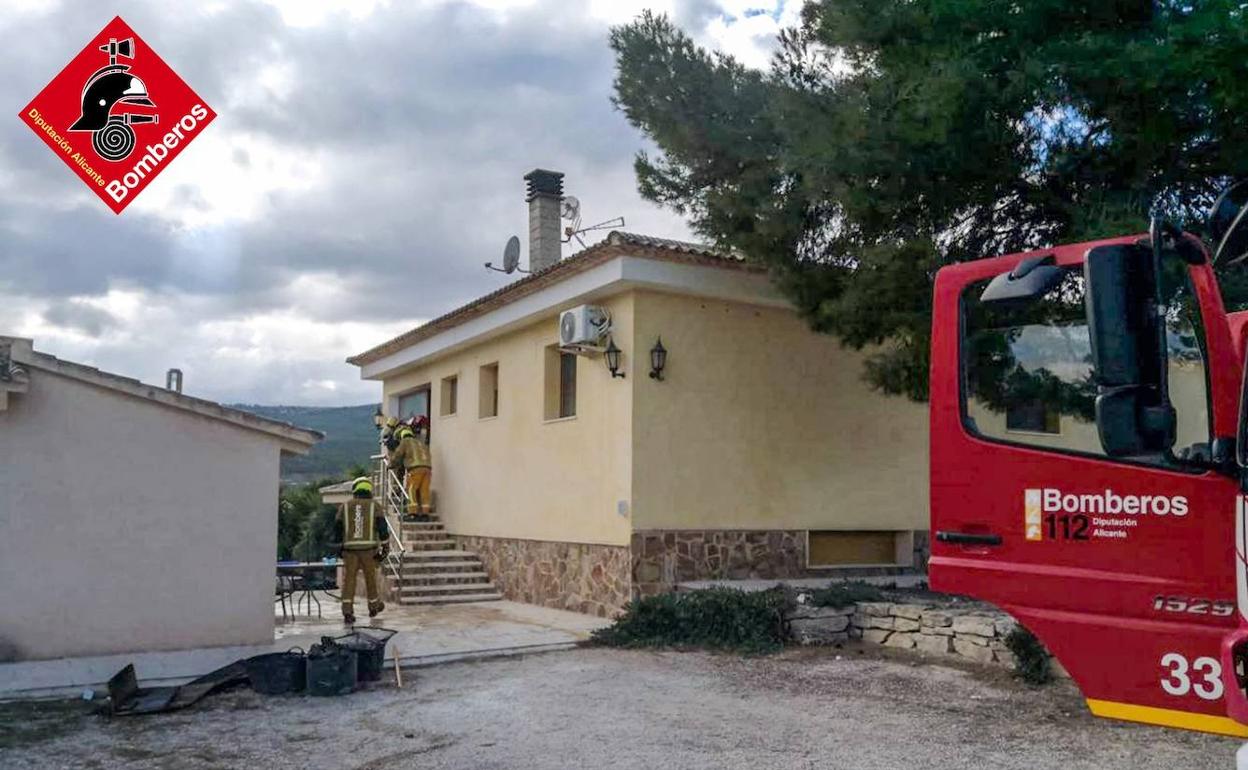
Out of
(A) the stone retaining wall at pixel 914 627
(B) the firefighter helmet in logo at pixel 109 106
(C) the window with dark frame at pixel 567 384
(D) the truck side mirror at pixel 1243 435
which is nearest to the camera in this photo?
(D) the truck side mirror at pixel 1243 435

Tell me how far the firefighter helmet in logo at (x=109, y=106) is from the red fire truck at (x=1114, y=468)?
841cm

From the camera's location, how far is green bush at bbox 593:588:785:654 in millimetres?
10383

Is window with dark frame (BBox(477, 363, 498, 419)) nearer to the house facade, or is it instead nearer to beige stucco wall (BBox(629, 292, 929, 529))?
beige stucco wall (BBox(629, 292, 929, 529))

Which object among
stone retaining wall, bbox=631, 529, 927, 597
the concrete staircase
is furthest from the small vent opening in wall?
the concrete staircase

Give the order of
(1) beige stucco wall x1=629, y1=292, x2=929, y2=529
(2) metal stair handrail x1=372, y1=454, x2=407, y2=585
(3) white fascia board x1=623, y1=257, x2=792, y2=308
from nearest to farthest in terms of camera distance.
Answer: (3) white fascia board x1=623, y1=257, x2=792, y2=308, (1) beige stucco wall x1=629, y1=292, x2=929, y2=529, (2) metal stair handrail x1=372, y1=454, x2=407, y2=585

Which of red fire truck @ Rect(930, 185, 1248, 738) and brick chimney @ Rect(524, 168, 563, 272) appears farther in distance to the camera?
brick chimney @ Rect(524, 168, 563, 272)

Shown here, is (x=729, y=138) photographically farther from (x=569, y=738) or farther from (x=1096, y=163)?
(x=569, y=738)

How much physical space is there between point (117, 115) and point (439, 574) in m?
8.04

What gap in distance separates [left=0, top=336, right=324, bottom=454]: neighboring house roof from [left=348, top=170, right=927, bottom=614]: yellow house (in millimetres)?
3750

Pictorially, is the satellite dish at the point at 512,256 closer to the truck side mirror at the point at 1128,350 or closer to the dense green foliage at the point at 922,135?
the dense green foliage at the point at 922,135

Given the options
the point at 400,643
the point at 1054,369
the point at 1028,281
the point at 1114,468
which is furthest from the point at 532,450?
the point at 1114,468

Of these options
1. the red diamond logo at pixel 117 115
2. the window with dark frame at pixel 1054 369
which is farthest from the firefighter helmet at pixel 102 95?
the window with dark frame at pixel 1054 369

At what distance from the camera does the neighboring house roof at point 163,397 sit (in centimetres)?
896

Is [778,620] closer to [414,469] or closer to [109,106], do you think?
[109,106]
